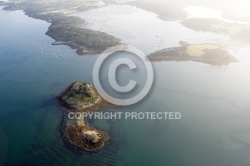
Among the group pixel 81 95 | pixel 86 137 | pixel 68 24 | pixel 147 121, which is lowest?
pixel 147 121

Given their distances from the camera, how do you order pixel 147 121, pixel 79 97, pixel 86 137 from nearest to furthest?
pixel 86 137
pixel 147 121
pixel 79 97

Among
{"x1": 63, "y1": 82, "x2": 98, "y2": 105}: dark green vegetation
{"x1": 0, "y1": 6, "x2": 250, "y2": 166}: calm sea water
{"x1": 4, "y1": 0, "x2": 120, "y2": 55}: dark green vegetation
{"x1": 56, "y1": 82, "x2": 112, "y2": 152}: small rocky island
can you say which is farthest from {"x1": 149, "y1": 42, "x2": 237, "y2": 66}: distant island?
{"x1": 63, "y1": 82, "x2": 98, "y2": 105}: dark green vegetation

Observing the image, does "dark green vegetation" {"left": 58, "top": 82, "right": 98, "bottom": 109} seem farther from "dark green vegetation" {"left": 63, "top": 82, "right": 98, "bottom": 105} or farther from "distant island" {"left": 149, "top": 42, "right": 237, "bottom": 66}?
"distant island" {"left": 149, "top": 42, "right": 237, "bottom": 66}

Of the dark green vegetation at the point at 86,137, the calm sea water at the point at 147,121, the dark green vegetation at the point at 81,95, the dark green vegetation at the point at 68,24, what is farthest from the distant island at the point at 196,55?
the dark green vegetation at the point at 86,137

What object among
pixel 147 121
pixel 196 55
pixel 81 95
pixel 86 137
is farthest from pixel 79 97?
pixel 196 55

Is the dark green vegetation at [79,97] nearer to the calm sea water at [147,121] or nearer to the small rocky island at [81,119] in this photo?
the small rocky island at [81,119]

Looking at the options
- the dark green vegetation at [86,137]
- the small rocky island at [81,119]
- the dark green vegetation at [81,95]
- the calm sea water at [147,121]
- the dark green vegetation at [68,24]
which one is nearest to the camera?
the calm sea water at [147,121]

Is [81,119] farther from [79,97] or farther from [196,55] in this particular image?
[196,55]

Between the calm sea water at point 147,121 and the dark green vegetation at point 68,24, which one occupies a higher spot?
the dark green vegetation at point 68,24
